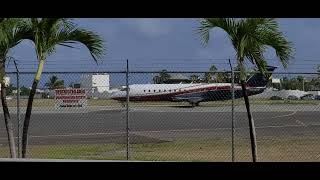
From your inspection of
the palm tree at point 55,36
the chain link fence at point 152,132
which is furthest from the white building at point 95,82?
the palm tree at point 55,36

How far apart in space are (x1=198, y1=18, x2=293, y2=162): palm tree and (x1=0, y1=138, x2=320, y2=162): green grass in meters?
4.10

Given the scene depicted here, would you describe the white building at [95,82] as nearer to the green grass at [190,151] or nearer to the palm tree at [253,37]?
the green grass at [190,151]

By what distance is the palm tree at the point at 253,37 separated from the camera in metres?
11.2

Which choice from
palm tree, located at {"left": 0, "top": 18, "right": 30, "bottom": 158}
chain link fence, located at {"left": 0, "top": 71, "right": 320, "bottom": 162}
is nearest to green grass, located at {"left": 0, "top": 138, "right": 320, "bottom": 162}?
chain link fence, located at {"left": 0, "top": 71, "right": 320, "bottom": 162}

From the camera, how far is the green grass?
14875 millimetres

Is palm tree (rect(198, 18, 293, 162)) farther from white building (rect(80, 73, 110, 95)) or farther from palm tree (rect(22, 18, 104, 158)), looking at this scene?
white building (rect(80, 73, 110, 95))

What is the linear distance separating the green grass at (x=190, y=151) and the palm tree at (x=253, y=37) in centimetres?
410

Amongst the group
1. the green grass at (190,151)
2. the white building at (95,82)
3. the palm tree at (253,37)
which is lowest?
the green grass at (190,151)

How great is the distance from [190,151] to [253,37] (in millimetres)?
6259

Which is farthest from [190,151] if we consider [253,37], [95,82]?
[253,37]

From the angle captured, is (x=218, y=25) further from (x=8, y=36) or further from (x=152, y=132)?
(x=152, y=132)

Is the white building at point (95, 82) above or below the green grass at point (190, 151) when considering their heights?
above
